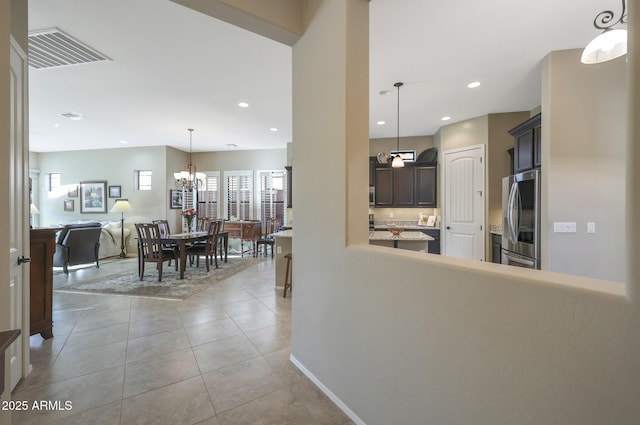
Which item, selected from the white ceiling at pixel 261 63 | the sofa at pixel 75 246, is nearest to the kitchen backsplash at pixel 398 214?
the white ceiling at pixel 261 63

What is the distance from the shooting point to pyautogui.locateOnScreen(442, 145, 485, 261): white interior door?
16.4 ft

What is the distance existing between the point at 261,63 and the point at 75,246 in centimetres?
515

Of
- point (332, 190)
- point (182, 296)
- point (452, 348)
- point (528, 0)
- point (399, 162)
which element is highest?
point (528, 0)

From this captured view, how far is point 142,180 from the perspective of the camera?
26.3 ft

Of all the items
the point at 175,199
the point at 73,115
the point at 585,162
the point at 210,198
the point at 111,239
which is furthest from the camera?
the point at 210,198

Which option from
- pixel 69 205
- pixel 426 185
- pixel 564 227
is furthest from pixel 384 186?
pixel 69 205

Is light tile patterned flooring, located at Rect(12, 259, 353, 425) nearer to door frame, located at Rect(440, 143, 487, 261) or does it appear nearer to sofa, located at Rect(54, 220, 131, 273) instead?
sofa, located at Rect(54, 220, 131, 273)

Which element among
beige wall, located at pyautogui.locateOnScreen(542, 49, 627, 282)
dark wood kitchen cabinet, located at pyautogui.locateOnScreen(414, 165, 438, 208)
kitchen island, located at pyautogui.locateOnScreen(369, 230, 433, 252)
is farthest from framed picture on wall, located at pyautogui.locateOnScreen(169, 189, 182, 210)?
beige wall, located at pyautogui.locateOnScreen(542, 49, 627, 282)

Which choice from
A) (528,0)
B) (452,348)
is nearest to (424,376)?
(452,348)

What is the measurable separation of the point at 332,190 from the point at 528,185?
3.00 meters

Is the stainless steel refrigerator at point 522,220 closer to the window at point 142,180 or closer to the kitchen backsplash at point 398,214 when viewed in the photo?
the kitchen backsplash at point 398,214

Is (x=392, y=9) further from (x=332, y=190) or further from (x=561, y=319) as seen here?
(x=561, y=319)

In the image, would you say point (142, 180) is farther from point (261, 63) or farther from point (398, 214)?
point (398, 214)

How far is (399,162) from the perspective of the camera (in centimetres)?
428
